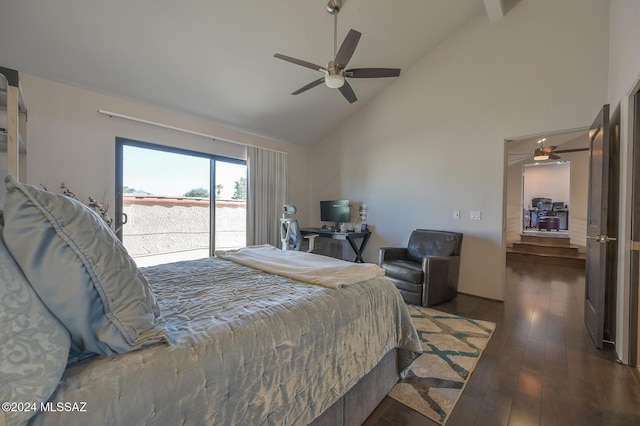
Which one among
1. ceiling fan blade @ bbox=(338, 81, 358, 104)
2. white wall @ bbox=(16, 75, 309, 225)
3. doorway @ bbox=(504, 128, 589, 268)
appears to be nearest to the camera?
white wall @ bbox=(16, 75, 309, 225)

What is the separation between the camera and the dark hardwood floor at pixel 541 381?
149 centimetres

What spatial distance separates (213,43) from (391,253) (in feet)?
11.4

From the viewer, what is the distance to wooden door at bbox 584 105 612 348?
7.02ft

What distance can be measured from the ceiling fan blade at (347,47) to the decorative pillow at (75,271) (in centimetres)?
224

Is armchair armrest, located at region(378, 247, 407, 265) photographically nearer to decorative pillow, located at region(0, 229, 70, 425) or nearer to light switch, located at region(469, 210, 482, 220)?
light switch, located at region(469, 210, 482, 220)

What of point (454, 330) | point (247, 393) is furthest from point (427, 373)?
point (247, 393)

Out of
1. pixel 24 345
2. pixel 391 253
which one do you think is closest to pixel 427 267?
pixel 391 253

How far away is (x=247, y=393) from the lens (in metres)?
0.90

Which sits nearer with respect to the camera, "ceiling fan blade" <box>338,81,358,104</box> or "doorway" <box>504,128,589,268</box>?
"ceiling fan blade" <box>338,81,358,104</box>

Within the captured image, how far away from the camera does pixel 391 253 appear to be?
12.6ft

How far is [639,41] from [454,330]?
8.54 feet

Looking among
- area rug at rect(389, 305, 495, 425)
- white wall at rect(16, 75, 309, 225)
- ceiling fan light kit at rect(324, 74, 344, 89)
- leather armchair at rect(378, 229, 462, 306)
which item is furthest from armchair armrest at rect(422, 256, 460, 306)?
white wall at rect(16, 75, 309, 225)

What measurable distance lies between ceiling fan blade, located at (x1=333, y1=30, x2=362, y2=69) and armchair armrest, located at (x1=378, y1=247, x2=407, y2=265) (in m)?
2.46

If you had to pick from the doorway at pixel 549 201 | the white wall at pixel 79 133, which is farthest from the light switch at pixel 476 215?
the white wall at pixel 79 133
